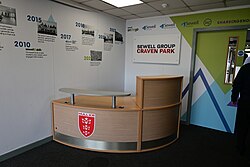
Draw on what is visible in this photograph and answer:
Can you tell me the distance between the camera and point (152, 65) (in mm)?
4621

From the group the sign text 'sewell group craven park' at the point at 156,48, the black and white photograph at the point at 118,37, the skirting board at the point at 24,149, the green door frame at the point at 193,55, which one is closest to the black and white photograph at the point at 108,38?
the black and white photograph at the point at 118,37

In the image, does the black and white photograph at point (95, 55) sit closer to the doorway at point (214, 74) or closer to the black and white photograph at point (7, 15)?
the black and white photograph at point (7, 15)

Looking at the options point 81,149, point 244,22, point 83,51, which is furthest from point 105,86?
point 244,22

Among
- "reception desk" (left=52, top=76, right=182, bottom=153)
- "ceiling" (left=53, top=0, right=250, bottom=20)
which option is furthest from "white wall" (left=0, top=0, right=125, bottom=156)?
"reception desk" (left=52, top=76, right=182, bottom=153)

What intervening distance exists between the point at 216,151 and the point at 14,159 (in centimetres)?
342

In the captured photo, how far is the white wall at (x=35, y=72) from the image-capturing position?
2.59 meters

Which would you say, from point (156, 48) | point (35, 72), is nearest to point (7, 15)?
point (35, 72)

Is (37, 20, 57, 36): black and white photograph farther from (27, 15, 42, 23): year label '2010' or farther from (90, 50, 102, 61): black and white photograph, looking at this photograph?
(90, 50, 102, 61): black and white photograph

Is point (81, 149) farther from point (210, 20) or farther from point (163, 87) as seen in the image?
point (210, 20)

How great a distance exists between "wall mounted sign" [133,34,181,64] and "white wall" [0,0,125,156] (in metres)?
1.27

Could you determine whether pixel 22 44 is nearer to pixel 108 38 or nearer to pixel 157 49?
pixel 108 38

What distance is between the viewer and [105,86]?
4.49 meters

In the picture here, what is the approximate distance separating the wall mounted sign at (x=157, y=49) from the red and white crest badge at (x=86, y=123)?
2471 mm

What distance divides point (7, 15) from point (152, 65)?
3318 mm
